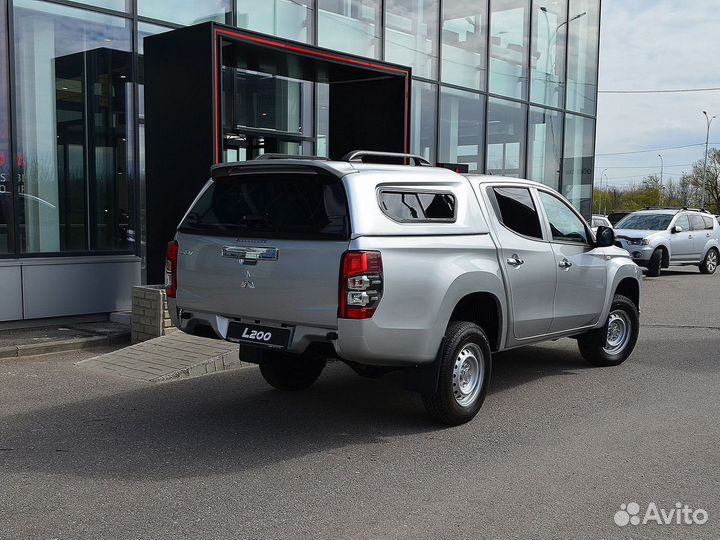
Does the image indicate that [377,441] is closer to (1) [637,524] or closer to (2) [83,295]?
(1) [637,524]

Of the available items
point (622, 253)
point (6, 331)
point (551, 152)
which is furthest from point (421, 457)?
point (551, 152)

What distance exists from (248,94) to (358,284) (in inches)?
320

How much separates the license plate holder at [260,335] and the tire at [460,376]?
1145 mm

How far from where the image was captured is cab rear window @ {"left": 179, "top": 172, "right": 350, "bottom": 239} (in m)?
5.32

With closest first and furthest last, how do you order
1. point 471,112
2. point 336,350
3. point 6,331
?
point 336,350
point 6,331
point 471,112

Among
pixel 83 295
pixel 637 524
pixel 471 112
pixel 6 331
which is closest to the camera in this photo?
pixel 637 524

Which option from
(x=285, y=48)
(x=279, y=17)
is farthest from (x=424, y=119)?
(x=285, y=48)

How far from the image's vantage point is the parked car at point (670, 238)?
63.6ft

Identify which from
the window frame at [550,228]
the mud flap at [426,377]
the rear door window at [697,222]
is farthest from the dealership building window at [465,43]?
the mud flap at [426,377]

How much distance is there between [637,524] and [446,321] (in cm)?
198

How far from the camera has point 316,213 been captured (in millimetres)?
5391

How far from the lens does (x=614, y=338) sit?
8375 mm

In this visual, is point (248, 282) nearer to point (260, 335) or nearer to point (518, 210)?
point (260, 335)

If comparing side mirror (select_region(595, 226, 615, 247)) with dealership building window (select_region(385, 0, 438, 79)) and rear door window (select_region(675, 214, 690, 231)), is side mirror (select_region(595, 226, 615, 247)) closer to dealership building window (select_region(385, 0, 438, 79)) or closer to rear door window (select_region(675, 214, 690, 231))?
dealership building window (select_region(385, 0, 438, 79))
